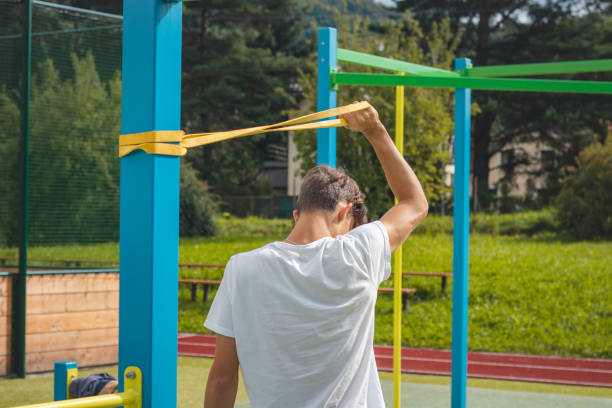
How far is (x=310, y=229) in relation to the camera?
1.83 m

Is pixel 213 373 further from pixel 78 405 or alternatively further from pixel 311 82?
pixel 311 82

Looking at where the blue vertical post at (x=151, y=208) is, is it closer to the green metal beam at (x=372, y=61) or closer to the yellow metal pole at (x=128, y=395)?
the yellow metal pole at (x=128, y=395)

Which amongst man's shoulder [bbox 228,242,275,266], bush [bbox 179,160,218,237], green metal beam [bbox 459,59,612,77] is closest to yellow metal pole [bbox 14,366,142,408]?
man's shoulder [bbox 228,242,275,266]

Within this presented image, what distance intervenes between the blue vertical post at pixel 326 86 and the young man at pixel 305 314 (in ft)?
4.97

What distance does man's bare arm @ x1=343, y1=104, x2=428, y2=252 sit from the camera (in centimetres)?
190

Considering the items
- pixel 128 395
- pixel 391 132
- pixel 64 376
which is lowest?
pixel 64 376

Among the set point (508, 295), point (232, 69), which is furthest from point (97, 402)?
point (232, 69)

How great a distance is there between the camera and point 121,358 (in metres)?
1.62

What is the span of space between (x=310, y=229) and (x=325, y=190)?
0.34 ft

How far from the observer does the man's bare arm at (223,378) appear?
5.84 feet

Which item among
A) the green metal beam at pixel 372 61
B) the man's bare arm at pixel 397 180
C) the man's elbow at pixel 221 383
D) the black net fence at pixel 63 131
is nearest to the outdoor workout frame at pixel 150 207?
the man's elbow at pixel 221 383

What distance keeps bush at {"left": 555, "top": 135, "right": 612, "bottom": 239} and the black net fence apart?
9941 millimetres

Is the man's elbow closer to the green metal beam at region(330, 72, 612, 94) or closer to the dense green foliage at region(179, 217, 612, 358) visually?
the green metal beam at region(330, 72, 612, 94)

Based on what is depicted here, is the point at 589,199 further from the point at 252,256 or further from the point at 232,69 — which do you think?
the point at 252,256
